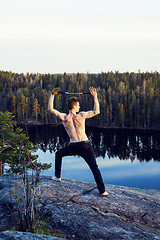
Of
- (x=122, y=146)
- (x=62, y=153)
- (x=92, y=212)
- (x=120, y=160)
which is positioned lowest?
(x=120, y=160)

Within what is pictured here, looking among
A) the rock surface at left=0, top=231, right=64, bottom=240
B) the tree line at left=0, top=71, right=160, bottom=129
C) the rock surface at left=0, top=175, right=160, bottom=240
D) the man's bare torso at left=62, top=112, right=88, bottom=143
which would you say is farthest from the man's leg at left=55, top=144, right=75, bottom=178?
the tree line at left=0, top=71, right=160, bottom=129

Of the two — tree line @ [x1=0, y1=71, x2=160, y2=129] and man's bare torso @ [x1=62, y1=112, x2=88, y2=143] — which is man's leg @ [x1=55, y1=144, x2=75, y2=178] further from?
tree line @ [x1=0, y1=71, x2=160, y2=129]

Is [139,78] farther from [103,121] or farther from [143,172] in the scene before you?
[143,172]

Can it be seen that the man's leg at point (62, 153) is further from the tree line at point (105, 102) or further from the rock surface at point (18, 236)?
the tree line at point (105, 102)

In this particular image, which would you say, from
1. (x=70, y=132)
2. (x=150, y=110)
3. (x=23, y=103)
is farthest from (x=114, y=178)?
(x=23, y=103)

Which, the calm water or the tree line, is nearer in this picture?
the calm water

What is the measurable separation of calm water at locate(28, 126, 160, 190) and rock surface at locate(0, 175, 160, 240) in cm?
3188

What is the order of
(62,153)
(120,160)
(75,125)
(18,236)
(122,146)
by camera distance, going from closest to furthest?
1. (18,236)
2. (75,125)
3. (62,153)
4. (120,160)
5. (122,146)

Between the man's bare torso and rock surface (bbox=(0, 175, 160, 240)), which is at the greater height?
the man's bare torso

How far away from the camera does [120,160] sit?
179 ft

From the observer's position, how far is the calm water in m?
41.7

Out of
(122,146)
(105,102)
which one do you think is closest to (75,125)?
(122,146)

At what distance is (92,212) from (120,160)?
48909 mm

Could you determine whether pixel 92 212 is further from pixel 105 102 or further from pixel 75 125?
pixel 105 102
